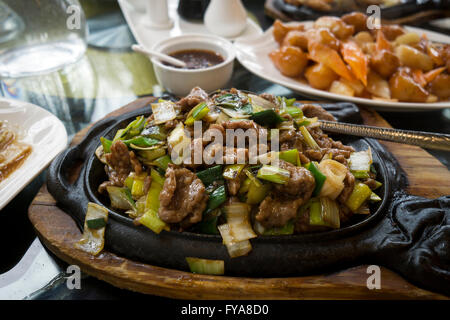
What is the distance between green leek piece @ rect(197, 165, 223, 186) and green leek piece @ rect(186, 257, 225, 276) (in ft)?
1.30

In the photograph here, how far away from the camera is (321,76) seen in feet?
11.0

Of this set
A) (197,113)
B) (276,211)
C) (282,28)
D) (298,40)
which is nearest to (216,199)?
(276,211)

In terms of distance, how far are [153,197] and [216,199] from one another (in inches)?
13.5

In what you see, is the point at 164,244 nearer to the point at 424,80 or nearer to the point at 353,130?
the point at 353,130

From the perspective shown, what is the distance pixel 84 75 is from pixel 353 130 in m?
2.94

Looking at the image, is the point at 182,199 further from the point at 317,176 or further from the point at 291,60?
the point at 291,60

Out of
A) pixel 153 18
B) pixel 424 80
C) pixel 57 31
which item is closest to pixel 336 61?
pixel 424 80

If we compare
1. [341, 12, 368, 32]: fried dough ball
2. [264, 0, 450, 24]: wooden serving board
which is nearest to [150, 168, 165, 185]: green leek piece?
[341, 12, 368, 32]: fried dough ball

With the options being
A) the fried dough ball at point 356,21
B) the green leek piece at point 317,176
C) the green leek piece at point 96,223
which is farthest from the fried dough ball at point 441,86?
the green leek piece at point 96,223

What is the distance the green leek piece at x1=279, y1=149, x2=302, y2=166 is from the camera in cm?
196

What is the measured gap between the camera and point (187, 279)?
68.7 inches

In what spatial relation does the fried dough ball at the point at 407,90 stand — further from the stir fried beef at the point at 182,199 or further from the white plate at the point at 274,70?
the stir fried beef at the point at 182,199

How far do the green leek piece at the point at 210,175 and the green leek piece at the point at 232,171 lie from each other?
39 mm

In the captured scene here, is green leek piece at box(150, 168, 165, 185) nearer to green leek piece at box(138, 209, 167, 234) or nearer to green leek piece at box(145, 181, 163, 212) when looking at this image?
green leek piece at box(145, 181, 163, 212)
